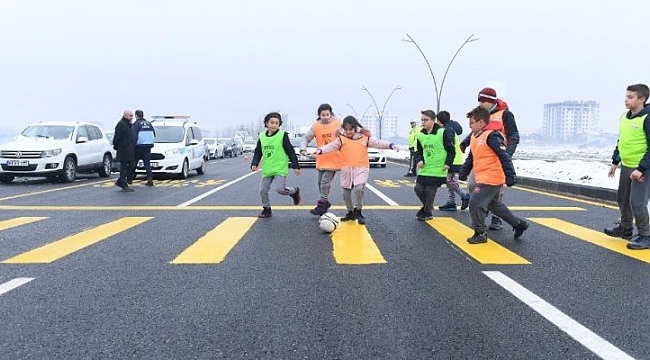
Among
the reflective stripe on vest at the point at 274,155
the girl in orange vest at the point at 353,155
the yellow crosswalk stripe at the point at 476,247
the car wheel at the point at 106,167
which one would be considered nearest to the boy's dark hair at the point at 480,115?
the yellow crosswalk stripe at the point at 476,247

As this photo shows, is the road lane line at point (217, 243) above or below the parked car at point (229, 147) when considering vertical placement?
above

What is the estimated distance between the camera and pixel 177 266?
5.04 metres

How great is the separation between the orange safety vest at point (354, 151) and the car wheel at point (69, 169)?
10.1 m

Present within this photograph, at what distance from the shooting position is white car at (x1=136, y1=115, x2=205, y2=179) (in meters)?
16.0

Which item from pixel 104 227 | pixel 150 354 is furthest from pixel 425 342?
pixel 104 227

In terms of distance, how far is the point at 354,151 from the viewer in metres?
7.89

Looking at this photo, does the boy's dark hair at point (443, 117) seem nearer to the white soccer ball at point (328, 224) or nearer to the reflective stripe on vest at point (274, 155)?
the reflective stripe on vest at point (274, 155)

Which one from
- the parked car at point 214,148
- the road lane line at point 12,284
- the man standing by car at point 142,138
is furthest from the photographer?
the parked car at point 214,148

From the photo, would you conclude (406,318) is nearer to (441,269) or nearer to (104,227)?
(441,269)

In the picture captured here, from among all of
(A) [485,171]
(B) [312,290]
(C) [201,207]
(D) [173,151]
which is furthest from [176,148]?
(B) [312,290]

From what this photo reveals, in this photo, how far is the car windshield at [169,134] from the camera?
17.0m

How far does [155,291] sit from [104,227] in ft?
11.6

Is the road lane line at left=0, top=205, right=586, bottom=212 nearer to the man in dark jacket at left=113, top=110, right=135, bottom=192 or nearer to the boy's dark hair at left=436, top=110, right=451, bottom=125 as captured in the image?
the boy's dark hair at left=436, top=110, right=451, bottom=125

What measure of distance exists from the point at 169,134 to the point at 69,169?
11.2 feet
